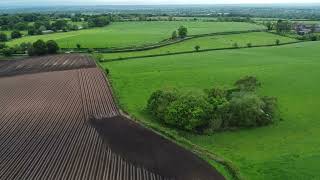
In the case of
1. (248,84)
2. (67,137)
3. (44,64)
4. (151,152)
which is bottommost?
(44,64)

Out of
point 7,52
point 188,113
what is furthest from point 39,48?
point 188,113

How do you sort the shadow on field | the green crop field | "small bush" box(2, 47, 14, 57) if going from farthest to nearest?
"small bush" box(2, 47, 14, 57), the green crop field, the shadow on field

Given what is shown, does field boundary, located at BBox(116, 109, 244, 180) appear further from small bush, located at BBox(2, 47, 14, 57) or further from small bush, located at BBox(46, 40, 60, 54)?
small bush, located at BBox(2, 47, 14, 57)

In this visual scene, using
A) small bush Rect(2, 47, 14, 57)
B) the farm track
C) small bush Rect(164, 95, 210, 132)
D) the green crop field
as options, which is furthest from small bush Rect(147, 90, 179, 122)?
small bush Rect(2, 47, 14, 57)

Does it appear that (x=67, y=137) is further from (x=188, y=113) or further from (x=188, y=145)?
(x=188, y=113)

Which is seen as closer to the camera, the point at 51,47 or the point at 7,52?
the point at 7,52

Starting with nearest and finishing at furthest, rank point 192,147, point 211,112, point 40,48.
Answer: point 192,147 → point 211,112 → point 40,48
